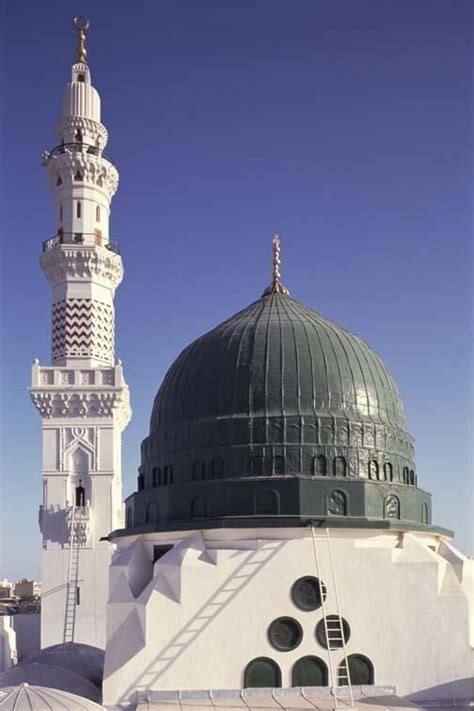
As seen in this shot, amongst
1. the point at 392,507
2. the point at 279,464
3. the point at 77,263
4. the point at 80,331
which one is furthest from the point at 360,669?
the point at 77,263

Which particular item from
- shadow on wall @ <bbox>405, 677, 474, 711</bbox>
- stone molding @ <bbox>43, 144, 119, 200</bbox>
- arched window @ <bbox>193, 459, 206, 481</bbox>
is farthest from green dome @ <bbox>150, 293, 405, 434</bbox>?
stone molding @ <bbox>43, 144, 119, 200</bbox>

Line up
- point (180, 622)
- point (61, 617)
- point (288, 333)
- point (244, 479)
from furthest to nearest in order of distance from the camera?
point (61, 617)
point (288, 333)
point (244, 479)
point (180, 622)

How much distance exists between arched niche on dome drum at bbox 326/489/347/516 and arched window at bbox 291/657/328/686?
3.17 m

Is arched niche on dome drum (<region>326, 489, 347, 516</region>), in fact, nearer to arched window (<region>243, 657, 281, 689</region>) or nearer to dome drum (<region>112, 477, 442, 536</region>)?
dome drum (<region>112, 477, 442, 536</region>)

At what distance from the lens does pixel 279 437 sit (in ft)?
72.0

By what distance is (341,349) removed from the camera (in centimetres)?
2341

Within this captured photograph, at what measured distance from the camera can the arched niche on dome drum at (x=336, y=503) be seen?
69.9ft

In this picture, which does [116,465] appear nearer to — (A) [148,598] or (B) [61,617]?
(B) [61,617]

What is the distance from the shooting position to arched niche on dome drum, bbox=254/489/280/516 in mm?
21250

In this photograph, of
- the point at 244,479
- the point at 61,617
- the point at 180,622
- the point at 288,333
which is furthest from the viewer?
the point at 61,617

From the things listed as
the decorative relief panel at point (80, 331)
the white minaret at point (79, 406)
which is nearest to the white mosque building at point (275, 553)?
the white minaret at point (79, 406)

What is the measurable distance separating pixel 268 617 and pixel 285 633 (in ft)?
1.58

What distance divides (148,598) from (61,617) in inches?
635

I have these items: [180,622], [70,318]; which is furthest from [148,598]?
[70,318]
